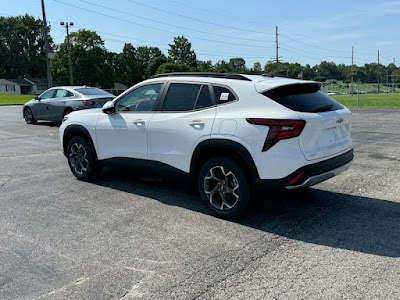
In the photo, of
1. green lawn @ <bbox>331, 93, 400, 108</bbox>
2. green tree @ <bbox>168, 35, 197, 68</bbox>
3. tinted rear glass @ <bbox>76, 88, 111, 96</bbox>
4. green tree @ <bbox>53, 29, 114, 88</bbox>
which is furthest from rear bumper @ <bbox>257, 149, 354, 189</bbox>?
green tree @ <bbox>168, 35, 197, 68</bbox>

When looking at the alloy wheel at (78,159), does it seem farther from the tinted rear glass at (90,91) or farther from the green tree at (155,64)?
the green tree at (155,64)

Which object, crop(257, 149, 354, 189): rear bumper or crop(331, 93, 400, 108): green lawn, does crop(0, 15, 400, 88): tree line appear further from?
crop(257, 149, 354, 189): rear bumper

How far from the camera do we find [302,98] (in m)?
4.68

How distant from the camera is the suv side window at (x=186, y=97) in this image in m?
5.05

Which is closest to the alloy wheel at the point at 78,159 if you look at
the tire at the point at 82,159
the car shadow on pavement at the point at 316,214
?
the tire at the point at 82,159

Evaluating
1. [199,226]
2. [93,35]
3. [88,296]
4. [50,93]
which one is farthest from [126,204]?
[93,35]

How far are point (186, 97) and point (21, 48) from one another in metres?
107

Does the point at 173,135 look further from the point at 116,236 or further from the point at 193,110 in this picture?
the point at 116,236

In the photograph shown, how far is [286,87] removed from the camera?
15.4 ft

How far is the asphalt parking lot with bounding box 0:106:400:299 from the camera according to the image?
3197mm

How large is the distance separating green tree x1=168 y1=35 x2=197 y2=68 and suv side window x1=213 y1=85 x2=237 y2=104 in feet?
416

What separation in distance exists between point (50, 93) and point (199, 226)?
40.5ft

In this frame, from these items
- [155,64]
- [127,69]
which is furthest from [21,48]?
[155,64]

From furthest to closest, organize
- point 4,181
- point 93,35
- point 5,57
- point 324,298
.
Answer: point 5,57 → point 93,35 → point 4,181 → point 324,298
